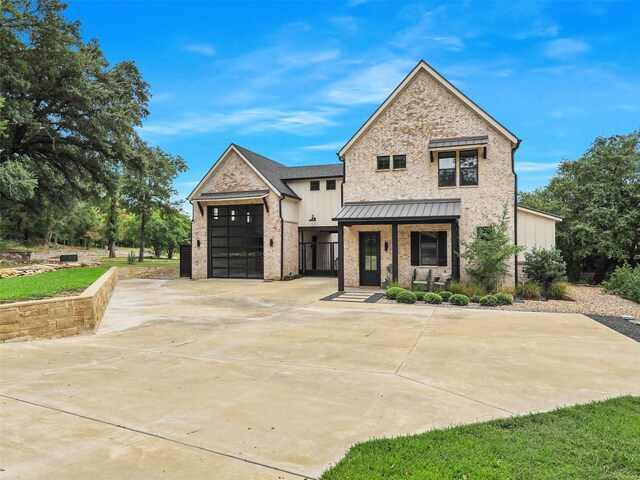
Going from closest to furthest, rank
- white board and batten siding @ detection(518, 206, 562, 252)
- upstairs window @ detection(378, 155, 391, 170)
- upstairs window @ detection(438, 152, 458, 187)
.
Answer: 1. white board and batten siding @ detection(518, 206, 562, 252)
2. upstairs window @ detection(438, 152, 458, 187)
3. upstairs window @ detection(378, 155, 391, 170)

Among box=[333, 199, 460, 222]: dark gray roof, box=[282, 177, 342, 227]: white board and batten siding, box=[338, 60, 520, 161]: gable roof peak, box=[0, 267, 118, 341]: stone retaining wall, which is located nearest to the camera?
box=[0, 267, 118, 341]: stone retaining wall

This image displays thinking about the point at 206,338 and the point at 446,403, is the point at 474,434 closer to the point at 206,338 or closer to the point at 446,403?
the point at 446,403

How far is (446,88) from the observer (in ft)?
60.2

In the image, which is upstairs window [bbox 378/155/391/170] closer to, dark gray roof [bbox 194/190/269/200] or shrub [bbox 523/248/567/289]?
shrub [bbox 523/248/567/289]

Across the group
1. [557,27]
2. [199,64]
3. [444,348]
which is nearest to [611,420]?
[444,348]

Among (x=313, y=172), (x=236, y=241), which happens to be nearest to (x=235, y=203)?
(x=236, y=241)

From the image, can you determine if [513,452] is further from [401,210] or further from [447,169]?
[447,169]

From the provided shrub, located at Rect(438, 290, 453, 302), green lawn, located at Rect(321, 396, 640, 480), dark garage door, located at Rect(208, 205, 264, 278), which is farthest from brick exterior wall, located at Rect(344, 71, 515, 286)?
green lawn, located at Rect(321, 396, 640, 480)

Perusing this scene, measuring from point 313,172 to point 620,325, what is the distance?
1994 cm

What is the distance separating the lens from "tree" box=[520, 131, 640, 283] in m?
22.2

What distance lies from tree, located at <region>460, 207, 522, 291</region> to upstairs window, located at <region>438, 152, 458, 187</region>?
267 centimetres

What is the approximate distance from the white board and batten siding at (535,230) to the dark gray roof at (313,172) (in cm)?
1115

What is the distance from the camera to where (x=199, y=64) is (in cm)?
2147

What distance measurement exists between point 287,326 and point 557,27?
15.3 m
